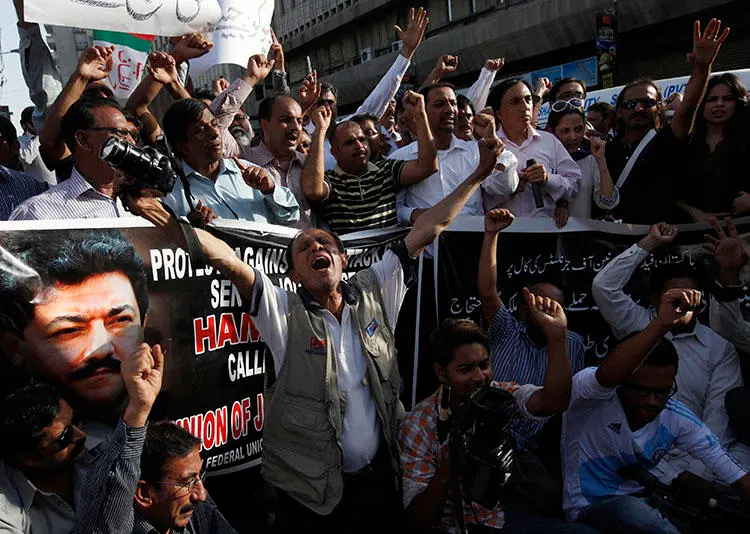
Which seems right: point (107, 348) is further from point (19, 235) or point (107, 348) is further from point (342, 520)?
point (342, 520)

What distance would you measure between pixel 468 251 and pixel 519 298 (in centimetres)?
42

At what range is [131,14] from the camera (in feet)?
14.0

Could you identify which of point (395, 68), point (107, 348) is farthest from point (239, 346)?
point (395, 68)

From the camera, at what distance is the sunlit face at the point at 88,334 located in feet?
9.23

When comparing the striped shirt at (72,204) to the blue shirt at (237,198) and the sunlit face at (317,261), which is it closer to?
the blue shirt at (237,198)

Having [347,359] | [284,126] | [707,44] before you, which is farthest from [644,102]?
[347,359]

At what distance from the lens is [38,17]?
3928 millimetres

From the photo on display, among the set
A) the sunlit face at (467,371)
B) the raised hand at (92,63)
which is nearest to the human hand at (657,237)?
the sunlit face at (467,371)

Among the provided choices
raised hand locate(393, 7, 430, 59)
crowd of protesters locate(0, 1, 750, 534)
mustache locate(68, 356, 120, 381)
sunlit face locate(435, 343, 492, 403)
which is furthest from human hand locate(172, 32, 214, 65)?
sunlit face locate(435, 343, 492, 403)

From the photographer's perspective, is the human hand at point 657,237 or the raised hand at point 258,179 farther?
the human hand at point 657,237

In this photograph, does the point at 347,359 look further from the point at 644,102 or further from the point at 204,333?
the point at 644,102

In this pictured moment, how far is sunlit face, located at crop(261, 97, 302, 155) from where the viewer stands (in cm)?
428

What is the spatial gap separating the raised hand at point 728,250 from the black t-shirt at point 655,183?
1.57 feet

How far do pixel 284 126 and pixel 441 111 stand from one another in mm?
1067
